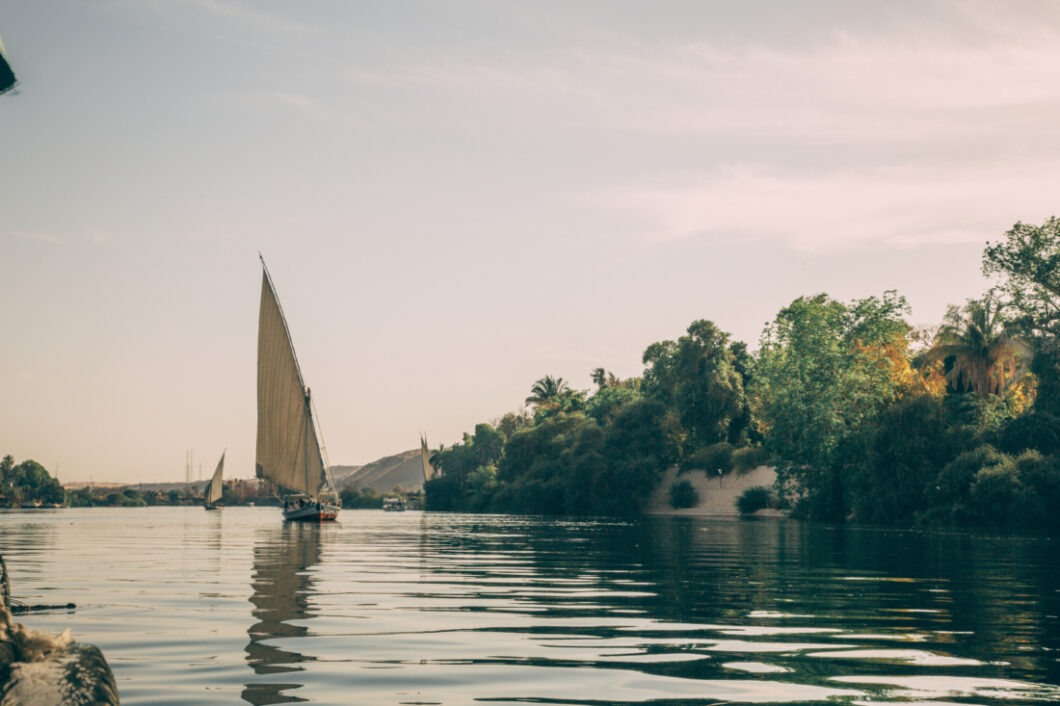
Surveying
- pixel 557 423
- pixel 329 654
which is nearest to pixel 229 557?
pixel 329 654

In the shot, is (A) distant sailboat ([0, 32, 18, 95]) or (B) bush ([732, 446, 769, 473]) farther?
(B) bush ([732, 446, 769, 473])

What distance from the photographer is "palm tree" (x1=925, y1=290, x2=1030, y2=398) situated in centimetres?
7462

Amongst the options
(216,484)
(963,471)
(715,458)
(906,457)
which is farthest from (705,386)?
(216,484)

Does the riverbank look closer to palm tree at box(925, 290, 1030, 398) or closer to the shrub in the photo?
palm tree at box(925, 290, 1030, 398)

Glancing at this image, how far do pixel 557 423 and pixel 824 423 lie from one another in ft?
182

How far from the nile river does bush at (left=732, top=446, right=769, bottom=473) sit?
235ft

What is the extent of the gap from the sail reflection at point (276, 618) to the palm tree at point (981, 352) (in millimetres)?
62101

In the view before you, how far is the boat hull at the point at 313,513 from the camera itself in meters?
72.4

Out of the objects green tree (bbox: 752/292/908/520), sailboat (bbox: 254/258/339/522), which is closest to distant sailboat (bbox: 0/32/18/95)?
sailboat (bbox: 254/258/339/522)

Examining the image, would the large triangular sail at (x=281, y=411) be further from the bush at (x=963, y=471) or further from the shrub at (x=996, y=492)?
the shrub at (x=996, y=492)

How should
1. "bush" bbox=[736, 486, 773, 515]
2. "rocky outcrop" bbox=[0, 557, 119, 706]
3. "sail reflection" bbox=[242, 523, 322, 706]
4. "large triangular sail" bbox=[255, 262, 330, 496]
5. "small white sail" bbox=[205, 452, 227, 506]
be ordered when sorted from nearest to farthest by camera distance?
"rocky outcrop" bbox=[0, 557, 119, 706] < "sail reflection" bbox=[242, 523, 322, 706] < "large triangular sail" bbox=[255, 262, 330, 496] < "bush" bbox=[736, 486, 773, 515] < "small white sail" bbox=[205, 452, 227, 506]

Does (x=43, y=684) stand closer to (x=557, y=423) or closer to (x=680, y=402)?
(x=680, y=402)

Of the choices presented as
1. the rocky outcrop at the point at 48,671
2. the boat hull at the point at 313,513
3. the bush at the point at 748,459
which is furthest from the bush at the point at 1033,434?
the rocky outcrop at the point at 48,671

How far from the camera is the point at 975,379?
75500 millimetres
